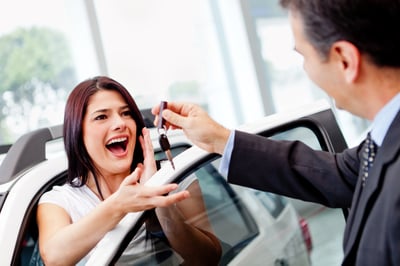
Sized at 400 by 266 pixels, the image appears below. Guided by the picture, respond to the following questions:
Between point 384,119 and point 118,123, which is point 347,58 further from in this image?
point 118,123

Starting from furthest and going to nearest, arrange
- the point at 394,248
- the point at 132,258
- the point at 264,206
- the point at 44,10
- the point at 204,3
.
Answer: the point at 204,3 → the point at 44,10 → the point at 264,206 → the point at 132,258 → the point at 394,248

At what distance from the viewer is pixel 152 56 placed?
4574 mm

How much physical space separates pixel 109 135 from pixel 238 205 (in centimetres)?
47

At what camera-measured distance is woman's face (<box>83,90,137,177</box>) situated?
72.2 inches

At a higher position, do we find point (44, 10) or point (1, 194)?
point (44, 10)

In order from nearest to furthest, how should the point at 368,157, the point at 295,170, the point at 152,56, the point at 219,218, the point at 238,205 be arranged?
the point at 368,157 < the point at 295,170 < the point at 219,218 < the point at 238,205 < the point at 152,56

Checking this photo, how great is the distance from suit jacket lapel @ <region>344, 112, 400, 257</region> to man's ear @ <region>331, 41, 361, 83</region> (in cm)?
10

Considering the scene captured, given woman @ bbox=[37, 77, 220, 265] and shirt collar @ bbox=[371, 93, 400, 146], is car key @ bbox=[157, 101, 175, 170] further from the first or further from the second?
shirt collar @ bbox=[371, 93, 400, 146]

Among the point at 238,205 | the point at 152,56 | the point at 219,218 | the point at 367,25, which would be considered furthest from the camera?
the point at 152,56

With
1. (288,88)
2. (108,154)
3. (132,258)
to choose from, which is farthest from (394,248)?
(288,88)

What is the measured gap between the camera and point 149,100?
14.7ft

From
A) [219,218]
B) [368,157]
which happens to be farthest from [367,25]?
[219,218]

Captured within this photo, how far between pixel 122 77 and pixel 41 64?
23.4 inches

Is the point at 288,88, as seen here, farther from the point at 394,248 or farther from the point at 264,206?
the point at 394,248
